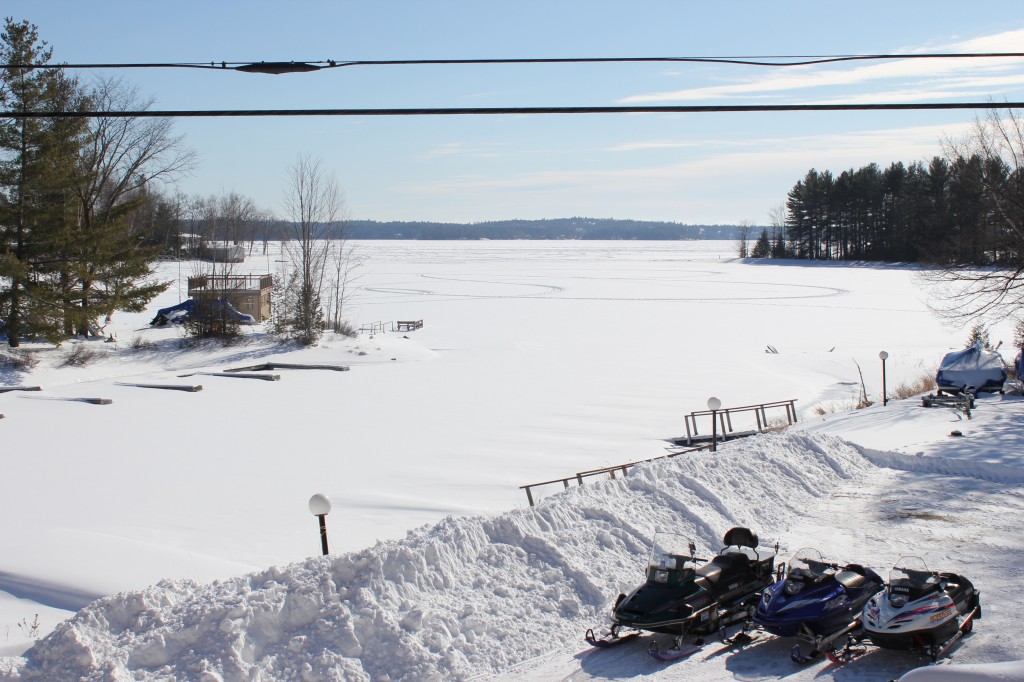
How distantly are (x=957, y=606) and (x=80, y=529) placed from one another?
14.2m

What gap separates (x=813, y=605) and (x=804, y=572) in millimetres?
381

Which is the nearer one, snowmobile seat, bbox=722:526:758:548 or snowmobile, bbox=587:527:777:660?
snowmobile, bbox=587:527:777:660

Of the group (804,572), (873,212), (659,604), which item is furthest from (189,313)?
(873,212)

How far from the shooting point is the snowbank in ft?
28.3

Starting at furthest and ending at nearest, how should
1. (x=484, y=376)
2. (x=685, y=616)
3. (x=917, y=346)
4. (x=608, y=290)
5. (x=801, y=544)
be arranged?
(x=608, y=290), (x=917, y=346), (x=484, y=376), (x=801, y=544), (x=685, y=616)

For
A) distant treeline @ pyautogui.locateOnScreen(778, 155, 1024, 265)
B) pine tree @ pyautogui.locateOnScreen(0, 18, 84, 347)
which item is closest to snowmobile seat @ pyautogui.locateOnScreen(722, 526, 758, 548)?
pine tree @ pyautogui.locateOnScreen(0, 18, 84, 347)

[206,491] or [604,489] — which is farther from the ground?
[604,489]

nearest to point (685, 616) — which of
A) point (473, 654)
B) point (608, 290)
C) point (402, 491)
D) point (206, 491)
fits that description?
point (473, 654)

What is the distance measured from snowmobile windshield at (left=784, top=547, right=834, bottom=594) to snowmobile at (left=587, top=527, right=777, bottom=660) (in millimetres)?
765

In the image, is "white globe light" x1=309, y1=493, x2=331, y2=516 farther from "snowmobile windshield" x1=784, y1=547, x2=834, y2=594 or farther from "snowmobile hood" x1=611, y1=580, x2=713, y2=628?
"snowmobile windshield" x1=784, y1=547, x2=834, y2=594

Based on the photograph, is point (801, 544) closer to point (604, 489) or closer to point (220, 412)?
point (604, 489)

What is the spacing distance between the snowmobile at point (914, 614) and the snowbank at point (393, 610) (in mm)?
3141

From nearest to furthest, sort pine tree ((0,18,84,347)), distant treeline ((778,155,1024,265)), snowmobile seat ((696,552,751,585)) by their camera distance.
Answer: snowmobile seat ((696,552,751,585)) < pine tree ((0,18,84,347)) < distant treeline ((778,155,1024,265))

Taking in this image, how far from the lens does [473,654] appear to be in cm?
935
